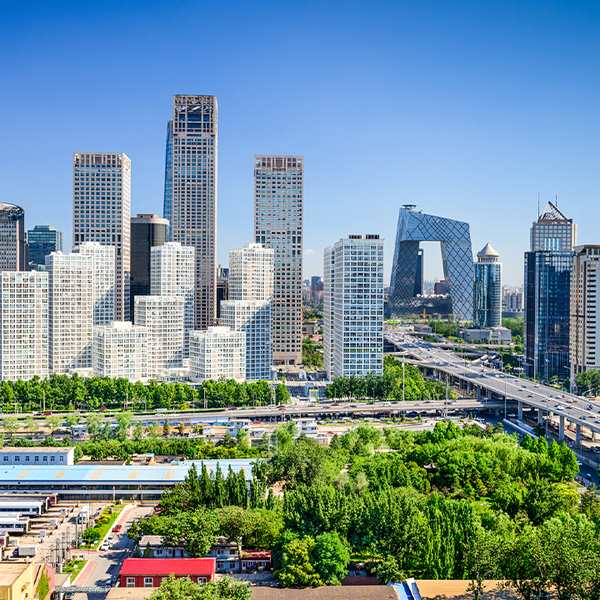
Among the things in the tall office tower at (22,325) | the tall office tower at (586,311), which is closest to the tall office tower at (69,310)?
the tall office tower at (22,325)

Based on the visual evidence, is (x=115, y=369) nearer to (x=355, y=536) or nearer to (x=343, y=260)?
(x=343, y=260)

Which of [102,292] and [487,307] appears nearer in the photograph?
[102,292]

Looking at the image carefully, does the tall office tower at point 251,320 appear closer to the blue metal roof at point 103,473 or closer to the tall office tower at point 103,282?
the tall office tower at point 103,282

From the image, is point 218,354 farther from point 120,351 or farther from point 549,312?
point 549,312

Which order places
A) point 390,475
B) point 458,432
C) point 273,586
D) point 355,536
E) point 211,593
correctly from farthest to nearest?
point 458,432
point 390,475
point 355,536
point 273,586
point 211,593

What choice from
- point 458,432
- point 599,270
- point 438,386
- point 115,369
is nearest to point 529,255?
point 599,270

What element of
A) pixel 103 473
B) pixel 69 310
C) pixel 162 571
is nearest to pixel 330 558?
pixel 162 571

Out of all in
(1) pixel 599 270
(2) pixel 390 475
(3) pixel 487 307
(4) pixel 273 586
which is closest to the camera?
(4) pixel 273 586

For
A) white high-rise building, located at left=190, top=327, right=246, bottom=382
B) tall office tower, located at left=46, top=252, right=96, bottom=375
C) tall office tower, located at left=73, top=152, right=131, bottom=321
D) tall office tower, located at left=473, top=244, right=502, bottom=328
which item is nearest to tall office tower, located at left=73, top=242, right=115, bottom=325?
tall office tower, located at left=46, top=252, right=96, bottom=375
